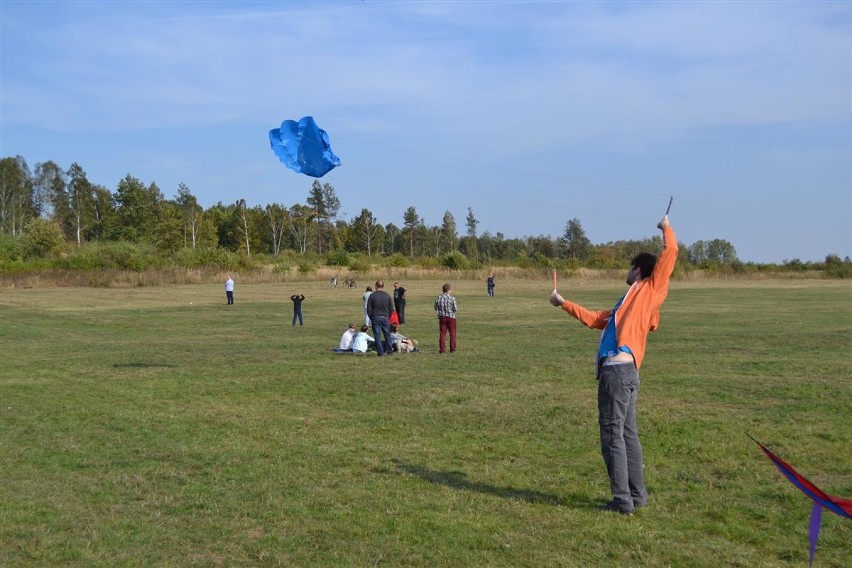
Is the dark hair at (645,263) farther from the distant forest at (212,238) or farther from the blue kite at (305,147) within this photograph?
the distant forest at (212,238)

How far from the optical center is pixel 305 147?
16875 millimetres

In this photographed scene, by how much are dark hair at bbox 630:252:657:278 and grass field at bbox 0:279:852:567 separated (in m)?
1.96

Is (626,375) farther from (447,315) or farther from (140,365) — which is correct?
(140,365)

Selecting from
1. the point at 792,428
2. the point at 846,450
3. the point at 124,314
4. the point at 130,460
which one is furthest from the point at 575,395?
the point at 124,314

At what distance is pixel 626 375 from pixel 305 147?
11.4 m

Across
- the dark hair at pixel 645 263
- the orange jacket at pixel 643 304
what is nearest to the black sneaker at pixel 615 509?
the orange jacket at pixel 643 304

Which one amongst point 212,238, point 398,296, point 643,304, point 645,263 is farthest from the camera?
point 212,238

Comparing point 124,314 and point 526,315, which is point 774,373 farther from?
point 124,314

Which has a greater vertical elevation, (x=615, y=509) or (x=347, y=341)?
(x=347, y=341)

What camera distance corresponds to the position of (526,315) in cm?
3591

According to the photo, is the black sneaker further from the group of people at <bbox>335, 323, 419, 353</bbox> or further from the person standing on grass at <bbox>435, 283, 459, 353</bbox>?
the group of people at <bbox>335, 323, 419, 353</bbox>

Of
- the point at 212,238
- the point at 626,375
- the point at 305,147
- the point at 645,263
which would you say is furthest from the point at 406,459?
the point at 212,238

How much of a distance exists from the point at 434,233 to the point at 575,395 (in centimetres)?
13528

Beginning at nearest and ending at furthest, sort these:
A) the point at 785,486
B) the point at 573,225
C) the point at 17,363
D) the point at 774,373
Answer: the point at 785,486 < the point at 774,373 < the point at 17,363 < the point at 573,225
